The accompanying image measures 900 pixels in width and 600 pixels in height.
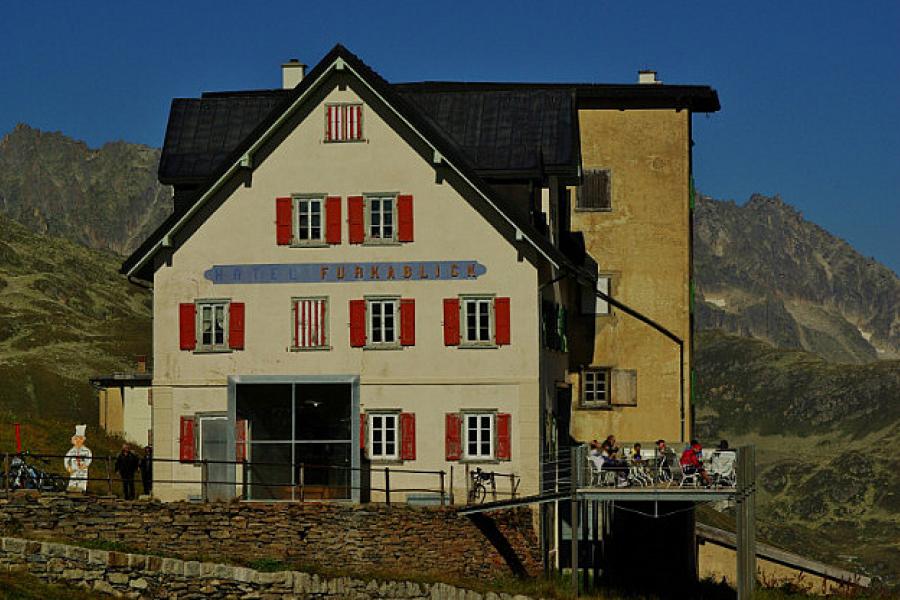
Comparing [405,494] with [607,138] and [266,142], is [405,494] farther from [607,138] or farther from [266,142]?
[607,138]

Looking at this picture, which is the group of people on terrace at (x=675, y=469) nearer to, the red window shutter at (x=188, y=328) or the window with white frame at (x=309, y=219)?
the window with white frame at (x=309, y=219)

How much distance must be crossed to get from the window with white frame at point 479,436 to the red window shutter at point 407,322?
270 cm

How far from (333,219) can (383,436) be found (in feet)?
19.9

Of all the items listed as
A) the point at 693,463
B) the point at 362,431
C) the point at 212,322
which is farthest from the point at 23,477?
the point at 693,463

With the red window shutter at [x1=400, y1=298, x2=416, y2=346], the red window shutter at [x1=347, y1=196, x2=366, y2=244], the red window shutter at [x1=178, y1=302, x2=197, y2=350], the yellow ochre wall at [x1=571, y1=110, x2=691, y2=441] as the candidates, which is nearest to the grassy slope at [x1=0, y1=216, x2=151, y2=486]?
the red window shutter at [x1=178, y1=302, x2=197, y2=350]

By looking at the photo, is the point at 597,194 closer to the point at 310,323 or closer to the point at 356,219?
the point at 356,219

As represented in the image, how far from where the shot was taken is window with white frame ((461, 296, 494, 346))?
4931 centimetres

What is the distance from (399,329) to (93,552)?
12421 millimetres

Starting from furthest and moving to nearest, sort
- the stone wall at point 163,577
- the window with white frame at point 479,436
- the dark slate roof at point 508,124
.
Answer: the dark slate roof at point 508,124 → the window with white frame at point 479,436 → the stone wall at point 163,577

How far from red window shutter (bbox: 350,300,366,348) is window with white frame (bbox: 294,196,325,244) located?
2.07 meters

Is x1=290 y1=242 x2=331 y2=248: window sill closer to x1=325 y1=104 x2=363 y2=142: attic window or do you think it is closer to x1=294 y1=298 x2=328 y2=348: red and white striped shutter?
x1=294 y1=298 x2=328 y2=348: red and white striped shutter

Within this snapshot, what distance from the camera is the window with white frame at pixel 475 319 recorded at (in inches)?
1941

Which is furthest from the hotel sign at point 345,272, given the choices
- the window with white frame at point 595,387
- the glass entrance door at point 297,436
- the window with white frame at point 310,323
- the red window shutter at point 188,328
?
the window with white frame at point 595,387

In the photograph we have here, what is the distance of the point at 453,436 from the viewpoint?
48.8m
